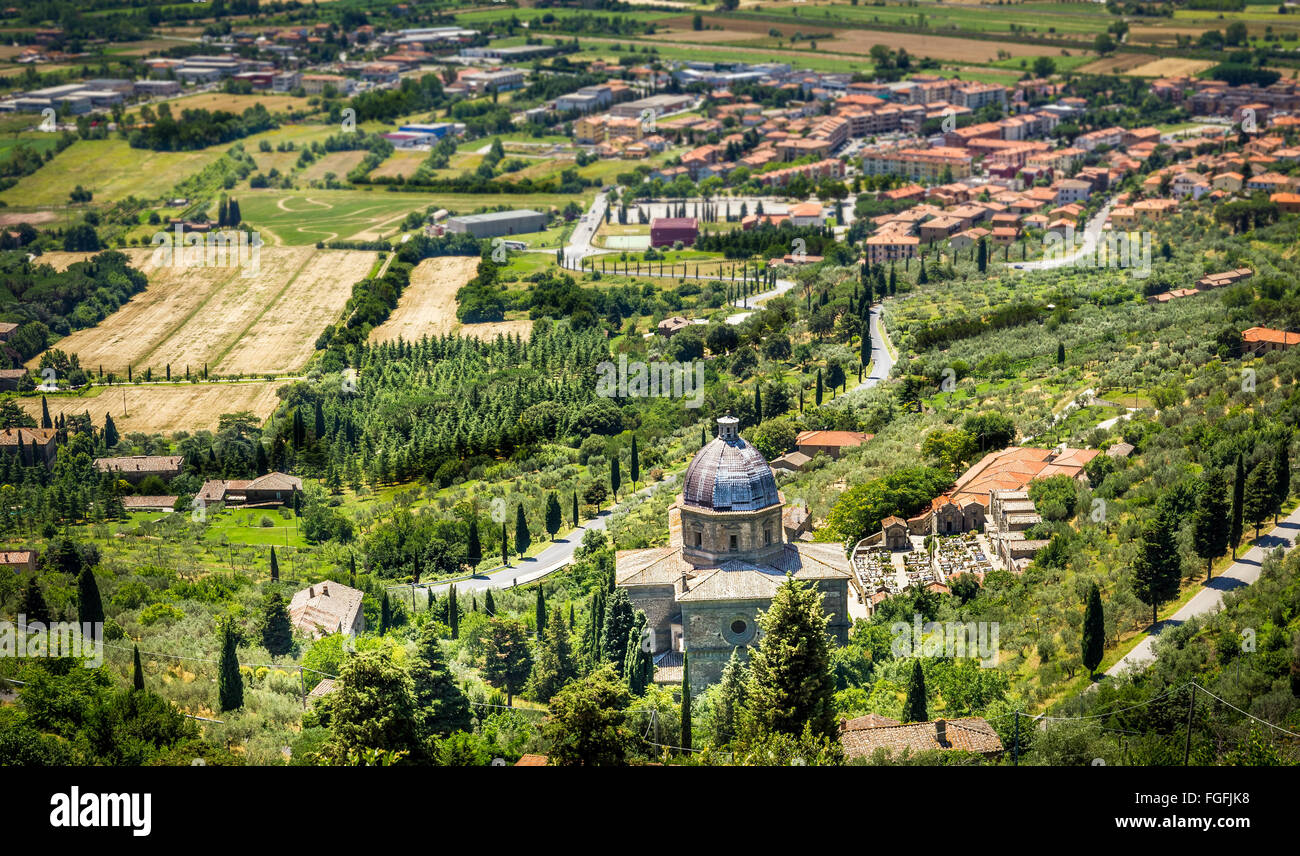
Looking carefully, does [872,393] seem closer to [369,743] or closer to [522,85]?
[369,743]

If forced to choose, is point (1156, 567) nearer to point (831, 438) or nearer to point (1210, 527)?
point (1210, 527)

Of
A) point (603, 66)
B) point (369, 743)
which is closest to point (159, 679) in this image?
point (369, 743)

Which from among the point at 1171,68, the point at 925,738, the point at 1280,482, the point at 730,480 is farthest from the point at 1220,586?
the point at 1171,68

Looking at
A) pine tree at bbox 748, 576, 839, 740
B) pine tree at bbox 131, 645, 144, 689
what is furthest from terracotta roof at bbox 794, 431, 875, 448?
pine tree at bbox 131, 645, 144, 689

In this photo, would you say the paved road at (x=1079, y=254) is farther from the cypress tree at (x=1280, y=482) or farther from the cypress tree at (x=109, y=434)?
the cypress tree at (x=109, y=434)
